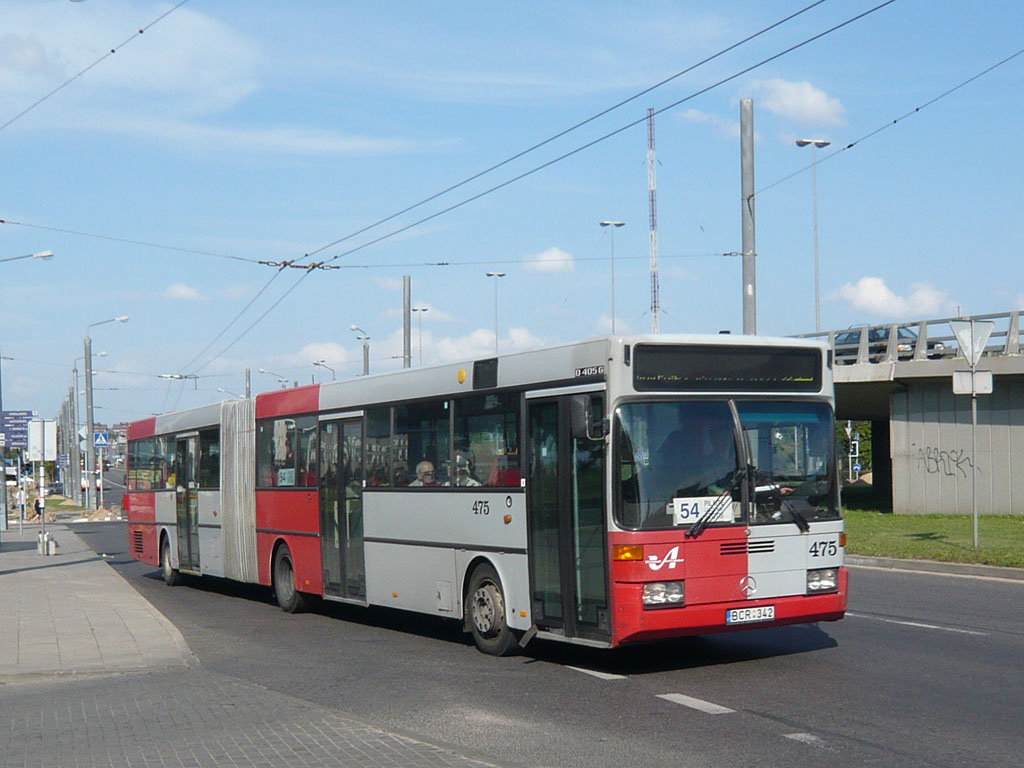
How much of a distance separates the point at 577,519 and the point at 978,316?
20993 millimetres

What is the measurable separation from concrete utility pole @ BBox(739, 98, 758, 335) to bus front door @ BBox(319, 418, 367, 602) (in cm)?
1029

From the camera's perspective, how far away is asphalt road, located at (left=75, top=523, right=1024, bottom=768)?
7.61 metres

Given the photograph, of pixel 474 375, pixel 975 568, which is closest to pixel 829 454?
pixel 474 375

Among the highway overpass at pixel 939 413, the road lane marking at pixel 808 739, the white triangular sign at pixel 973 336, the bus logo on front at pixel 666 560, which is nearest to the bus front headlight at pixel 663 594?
the bus logo on front at pixel 666 560

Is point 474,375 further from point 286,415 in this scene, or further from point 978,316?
point 978,316

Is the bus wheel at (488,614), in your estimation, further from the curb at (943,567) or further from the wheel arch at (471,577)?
the curb at (943,567)

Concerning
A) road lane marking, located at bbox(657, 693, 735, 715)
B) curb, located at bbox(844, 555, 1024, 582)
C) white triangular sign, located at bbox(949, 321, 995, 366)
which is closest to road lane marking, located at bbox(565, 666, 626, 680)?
road lane marking, located at bbox(657, 693, 735, 715)

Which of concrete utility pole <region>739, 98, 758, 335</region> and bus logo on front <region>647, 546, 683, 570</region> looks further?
concrete utility pole <region>739, 98, 758, 335</region>

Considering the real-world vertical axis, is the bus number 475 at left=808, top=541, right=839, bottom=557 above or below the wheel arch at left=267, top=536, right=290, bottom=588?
above

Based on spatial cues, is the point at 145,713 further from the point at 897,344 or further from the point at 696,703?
the point at 897,344

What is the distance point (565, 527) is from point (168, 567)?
13555 mm

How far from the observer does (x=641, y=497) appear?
394 inches

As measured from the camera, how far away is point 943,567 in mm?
18953

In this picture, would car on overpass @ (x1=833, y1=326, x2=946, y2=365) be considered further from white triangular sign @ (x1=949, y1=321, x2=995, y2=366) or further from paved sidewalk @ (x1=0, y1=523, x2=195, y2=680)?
paved sidewalk @ (x1=0, y1=523, x2=195, y2=680)
